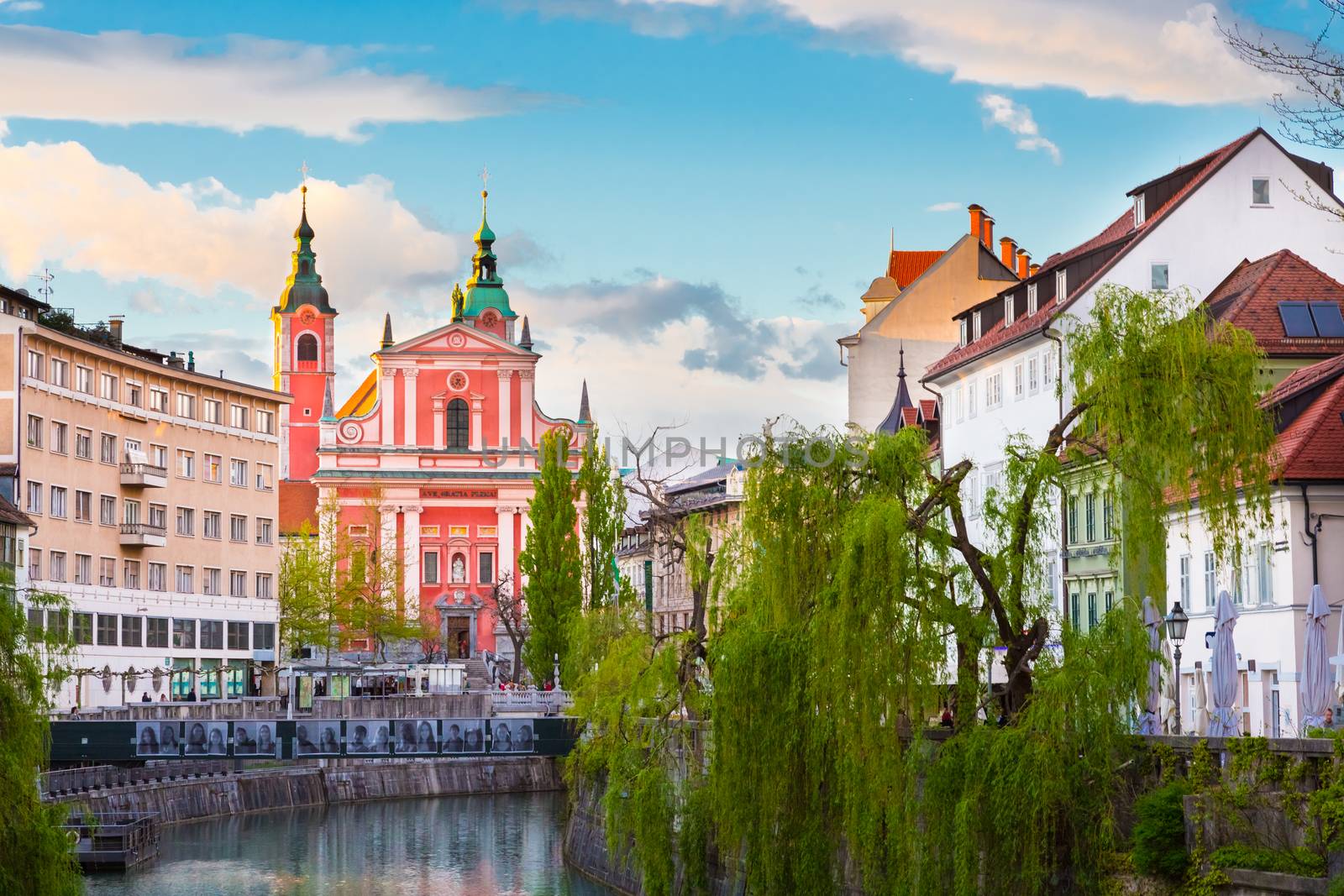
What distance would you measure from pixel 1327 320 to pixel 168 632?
54.0 meters

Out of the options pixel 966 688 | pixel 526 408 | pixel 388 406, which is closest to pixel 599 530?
pixel 526 408

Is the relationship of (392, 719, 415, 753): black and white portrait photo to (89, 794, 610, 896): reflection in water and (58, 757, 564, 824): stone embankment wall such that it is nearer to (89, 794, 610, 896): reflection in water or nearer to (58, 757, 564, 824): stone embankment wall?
(89, 794, 610, 896): reflection in water

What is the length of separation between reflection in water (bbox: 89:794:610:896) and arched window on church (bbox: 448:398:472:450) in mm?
44950

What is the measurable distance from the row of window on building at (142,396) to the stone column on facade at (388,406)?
1970 centimetres

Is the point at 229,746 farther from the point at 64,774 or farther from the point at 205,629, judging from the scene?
the point at 205,629

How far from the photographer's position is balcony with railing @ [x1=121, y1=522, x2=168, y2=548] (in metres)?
87.4

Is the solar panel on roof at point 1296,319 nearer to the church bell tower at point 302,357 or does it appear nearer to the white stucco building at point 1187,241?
the white stucco building at point 1187,241

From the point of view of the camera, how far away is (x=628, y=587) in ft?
236

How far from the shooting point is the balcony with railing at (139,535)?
3442 inches

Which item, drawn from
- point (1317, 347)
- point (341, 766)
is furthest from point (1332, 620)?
point (341, 766)

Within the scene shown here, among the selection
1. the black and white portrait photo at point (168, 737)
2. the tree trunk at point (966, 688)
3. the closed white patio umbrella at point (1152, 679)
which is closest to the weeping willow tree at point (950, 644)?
the tree trunk at point (966, 688)

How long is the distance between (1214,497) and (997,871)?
5965mm

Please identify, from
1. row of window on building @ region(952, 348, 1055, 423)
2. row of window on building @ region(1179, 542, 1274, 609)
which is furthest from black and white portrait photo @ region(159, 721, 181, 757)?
row of window on building @ region(1179, 542, 1274, 609)

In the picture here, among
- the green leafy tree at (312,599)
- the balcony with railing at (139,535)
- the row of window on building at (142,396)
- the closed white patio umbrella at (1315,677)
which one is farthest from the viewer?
the green leafy tree at (312,599)
